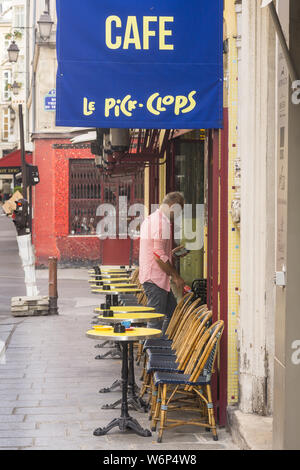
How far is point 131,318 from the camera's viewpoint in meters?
7.99

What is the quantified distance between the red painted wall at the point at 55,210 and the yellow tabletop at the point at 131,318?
15.9 metres

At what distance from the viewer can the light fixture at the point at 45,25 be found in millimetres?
23391

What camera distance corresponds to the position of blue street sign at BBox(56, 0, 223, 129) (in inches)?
275

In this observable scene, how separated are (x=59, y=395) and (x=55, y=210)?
16048 millimetres

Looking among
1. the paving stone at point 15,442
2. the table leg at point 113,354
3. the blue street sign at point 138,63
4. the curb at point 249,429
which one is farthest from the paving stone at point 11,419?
the table leg at point 113,354

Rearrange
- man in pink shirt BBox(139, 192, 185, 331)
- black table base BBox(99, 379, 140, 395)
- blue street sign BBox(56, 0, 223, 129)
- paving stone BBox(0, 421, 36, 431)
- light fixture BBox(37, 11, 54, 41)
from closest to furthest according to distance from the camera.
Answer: blue street sign BBox(56, 0, 223, 129) → paving stone BBox(0, 421, 36, 431) → black table base BBox(99, 379, 140, 395) → man in pink shirt BBox(139, 192, 185, 331) → light fixture BBox(37, 11, 54, 41)

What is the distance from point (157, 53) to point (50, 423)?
3.29 meters

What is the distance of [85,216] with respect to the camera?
24.4 m

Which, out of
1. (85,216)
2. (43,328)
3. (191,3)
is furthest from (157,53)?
(85,216)

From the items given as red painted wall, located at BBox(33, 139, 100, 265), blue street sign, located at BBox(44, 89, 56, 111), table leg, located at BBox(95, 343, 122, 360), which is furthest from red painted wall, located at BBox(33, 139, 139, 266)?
table leg, located at BBox(95, 343, 122, 360)

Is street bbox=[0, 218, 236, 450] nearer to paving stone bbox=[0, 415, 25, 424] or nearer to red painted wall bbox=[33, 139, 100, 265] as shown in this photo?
paving stone bbox=[0, 415, 25, 424]

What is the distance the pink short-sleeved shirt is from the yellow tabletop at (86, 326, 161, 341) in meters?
1.86
